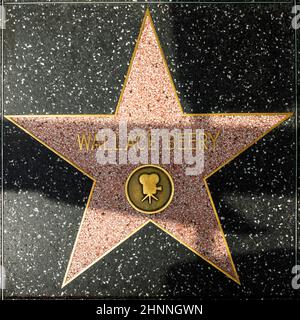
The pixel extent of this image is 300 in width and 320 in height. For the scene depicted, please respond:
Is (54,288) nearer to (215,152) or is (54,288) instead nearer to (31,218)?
(31,218)

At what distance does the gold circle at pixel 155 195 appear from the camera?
51.6 inches

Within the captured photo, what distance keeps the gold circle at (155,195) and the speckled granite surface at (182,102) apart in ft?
0.29

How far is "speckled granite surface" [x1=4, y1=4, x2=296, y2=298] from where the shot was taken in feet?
4.34

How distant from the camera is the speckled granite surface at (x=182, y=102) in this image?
132 cm

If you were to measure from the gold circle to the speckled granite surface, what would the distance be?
9 cm

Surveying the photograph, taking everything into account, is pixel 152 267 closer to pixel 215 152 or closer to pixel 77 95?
pixel 215 152

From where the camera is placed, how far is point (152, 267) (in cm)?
133

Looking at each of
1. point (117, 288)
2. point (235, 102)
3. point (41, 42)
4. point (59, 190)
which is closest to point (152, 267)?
point (117, 288)

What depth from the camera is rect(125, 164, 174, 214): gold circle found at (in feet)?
4.30

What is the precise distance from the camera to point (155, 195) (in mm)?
1312

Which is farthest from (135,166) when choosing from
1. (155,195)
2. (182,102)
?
(182,102)
